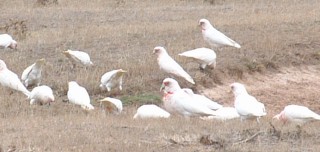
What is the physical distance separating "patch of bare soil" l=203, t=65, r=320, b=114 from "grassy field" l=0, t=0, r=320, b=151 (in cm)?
2

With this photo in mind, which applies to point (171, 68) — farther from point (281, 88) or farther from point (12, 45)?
point (12, 45)

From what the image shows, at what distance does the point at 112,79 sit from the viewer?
13.0m

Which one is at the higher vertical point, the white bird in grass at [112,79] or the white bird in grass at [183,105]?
the white bird in grass at [112,79]

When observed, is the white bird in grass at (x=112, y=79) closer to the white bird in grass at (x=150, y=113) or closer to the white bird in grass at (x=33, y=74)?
the white bird in grass at (x=33, y=74)

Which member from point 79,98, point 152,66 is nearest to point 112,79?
point 79,98

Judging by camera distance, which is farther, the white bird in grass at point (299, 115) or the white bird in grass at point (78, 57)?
the white bird in grass at point (78, 57)

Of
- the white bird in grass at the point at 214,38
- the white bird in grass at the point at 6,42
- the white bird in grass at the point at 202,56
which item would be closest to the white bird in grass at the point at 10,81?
the white bird in grass at the point at 202,56

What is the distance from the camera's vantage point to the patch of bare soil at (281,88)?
14211 millimetres

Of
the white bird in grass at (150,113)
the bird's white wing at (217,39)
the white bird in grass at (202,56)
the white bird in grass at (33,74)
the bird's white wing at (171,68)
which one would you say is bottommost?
the white bird in grass at (150,113)

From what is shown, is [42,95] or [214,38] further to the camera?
[214,38]

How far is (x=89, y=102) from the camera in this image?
11992mm

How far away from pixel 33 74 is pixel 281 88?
4.75 metres

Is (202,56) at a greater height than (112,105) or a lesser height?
greater

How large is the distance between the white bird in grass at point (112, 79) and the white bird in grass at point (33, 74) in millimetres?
1027
